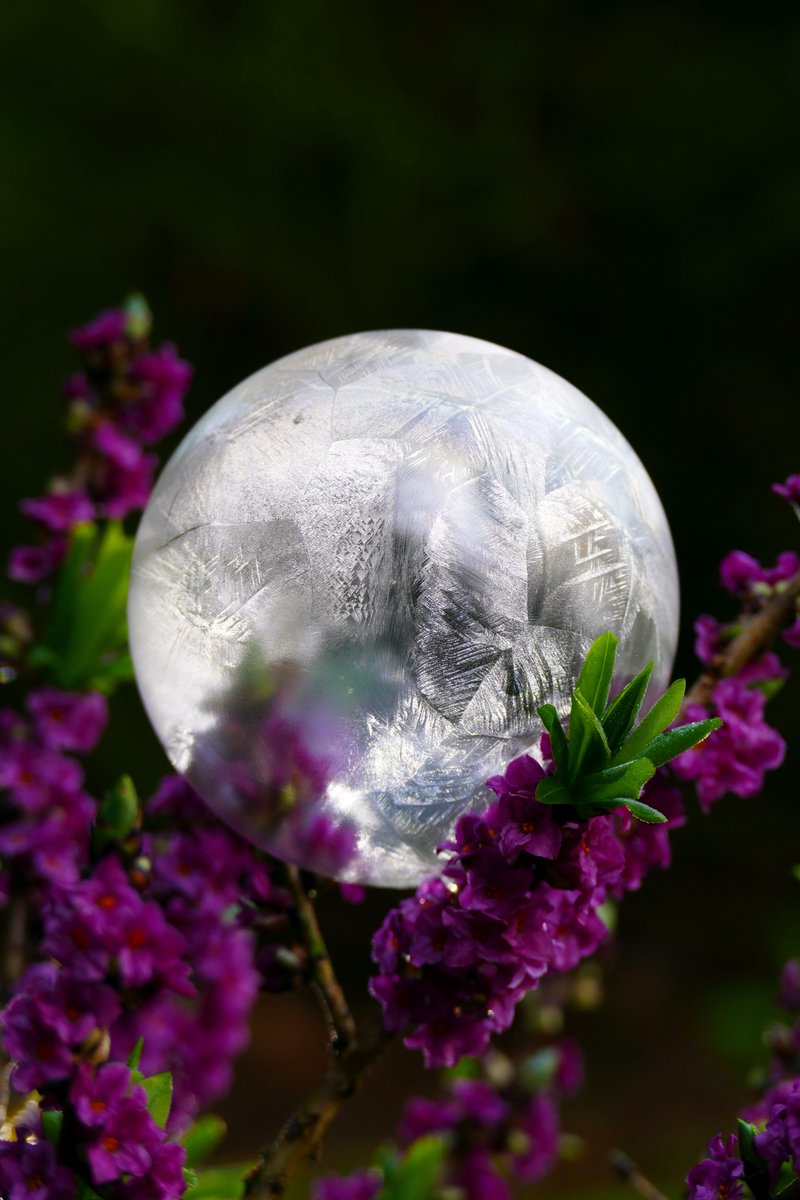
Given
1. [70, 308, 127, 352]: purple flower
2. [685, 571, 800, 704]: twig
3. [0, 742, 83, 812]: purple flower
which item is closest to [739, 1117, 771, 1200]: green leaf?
[685, 571, 800, 704]: twig

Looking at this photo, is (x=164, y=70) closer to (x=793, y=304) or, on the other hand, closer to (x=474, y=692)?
(x=793, y=304)

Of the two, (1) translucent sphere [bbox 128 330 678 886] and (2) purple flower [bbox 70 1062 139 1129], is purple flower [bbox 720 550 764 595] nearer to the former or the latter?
(1) translucent sphere [bbox 128 330 678 886]

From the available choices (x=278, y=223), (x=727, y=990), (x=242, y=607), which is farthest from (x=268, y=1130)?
(x=242, y=607)

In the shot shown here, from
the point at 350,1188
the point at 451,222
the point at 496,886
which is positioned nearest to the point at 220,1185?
the point at 350,1188

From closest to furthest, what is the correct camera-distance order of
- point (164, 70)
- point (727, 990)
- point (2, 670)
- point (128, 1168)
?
point (128, 1168) < point (2, 670) < point (164, 70) < point (727, 990)

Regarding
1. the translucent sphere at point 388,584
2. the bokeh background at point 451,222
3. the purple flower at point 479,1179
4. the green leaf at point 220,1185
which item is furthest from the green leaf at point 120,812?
the bokeh background at point 451,222

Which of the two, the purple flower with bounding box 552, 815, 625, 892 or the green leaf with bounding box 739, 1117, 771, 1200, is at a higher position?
the purple flower with bounding box 552, 815, 625, 892
